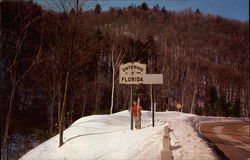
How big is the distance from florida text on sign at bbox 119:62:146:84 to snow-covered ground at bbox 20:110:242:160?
2287mm

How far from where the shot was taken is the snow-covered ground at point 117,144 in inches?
275

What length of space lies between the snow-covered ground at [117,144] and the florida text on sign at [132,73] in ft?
7.50

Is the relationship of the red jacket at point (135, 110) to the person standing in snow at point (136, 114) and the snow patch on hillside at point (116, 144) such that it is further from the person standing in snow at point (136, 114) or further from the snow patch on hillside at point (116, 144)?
the snow patch on hillside at point (116, 144)

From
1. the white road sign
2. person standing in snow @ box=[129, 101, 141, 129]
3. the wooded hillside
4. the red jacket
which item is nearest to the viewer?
the white road sign

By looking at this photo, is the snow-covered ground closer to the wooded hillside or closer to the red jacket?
the red jacket

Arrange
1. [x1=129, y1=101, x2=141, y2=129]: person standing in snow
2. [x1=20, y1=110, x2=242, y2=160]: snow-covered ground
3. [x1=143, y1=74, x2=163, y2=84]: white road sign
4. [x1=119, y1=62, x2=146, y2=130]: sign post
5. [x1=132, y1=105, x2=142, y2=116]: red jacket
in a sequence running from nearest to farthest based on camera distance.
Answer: [x1=20, y1=110, x2=242, y2=160]: snow-covered ground → [x1=143, y1=74, x2=163, y2=84]: white road sign → [x1=119, y1=62, x2=146, y2=130]: sign post → [x1=129, y1=101, x2=141, y2=129]: person standing in snow → [x1=132, y1=105, x2=142, y2=116]: red jacket

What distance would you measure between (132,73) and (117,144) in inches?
131

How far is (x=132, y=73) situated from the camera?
11.2 meters

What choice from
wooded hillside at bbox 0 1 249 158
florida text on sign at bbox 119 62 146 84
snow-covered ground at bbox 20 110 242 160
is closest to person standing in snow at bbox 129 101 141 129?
snow-covered ground at bbox 20 110 242 160

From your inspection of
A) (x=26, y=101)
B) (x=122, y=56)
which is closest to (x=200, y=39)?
(x=122, y=56)

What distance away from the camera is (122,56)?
21469mm

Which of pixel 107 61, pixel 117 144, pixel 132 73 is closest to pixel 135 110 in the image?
pixel 132 73

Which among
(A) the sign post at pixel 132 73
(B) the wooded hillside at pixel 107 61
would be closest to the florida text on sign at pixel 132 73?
(A) the sign post at pixel 132 73

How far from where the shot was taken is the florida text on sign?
1104 centimetres
